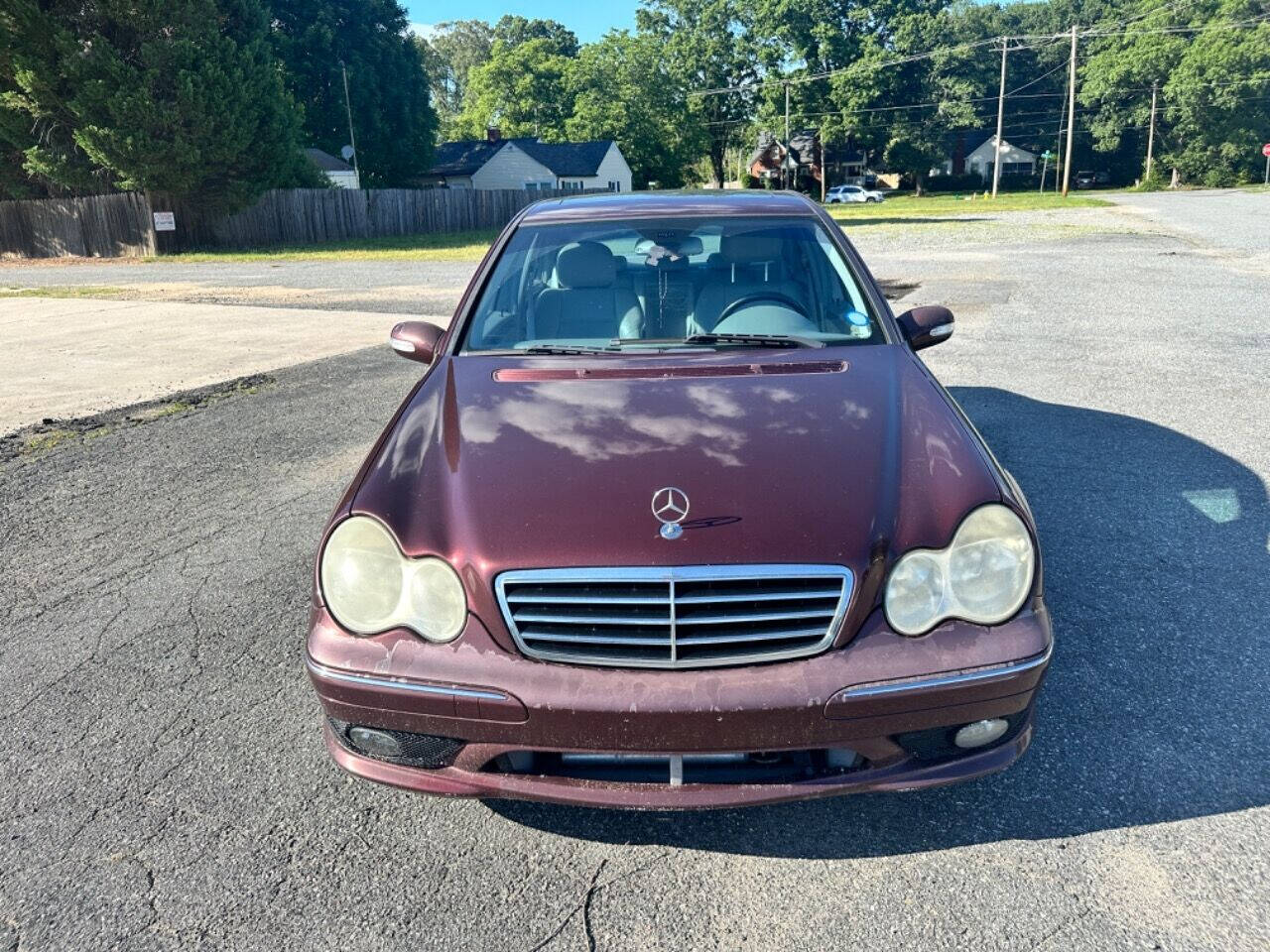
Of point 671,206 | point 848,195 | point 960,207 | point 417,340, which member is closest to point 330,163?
point 960,207

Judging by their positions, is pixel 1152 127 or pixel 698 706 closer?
pixel 698 706

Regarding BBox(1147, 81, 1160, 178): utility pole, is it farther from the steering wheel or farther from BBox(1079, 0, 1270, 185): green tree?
the steering wheel

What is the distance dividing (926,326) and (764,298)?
0.64 m

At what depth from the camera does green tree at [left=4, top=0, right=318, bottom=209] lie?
1045 inches

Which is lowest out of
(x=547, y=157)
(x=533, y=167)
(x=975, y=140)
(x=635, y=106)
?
(x=533, y=167)

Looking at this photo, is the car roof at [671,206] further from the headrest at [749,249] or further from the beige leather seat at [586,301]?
the beige leather seat at [586,301]

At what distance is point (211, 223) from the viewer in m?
31.7

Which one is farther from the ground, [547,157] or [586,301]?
[547,157]

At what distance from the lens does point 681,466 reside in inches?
95.0

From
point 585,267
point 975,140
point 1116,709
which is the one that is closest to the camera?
point 1116,709

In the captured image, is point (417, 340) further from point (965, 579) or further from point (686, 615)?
point (965, 579)

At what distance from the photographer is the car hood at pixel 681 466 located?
2195 mm

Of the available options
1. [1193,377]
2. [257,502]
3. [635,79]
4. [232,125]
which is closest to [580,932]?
[257,502]

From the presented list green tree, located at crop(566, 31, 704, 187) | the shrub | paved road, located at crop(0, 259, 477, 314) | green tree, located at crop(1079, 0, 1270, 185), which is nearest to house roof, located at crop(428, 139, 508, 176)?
green tree, located at crop(566, 31, 704, 187)
